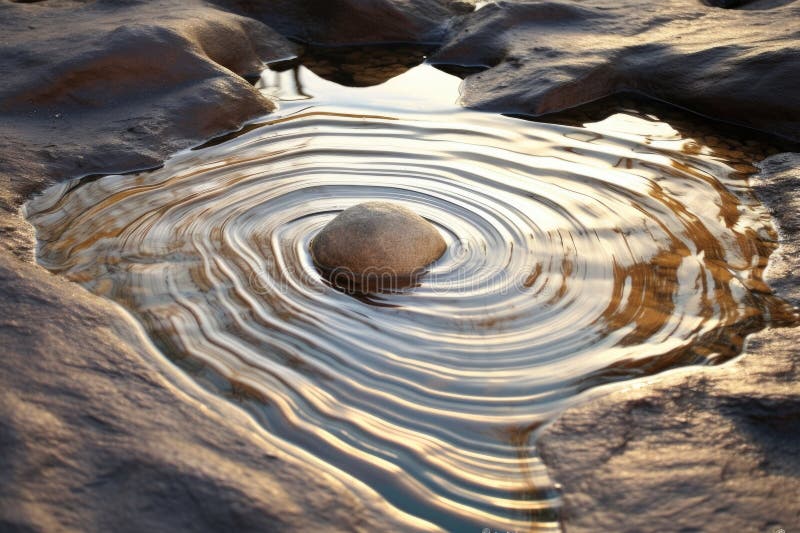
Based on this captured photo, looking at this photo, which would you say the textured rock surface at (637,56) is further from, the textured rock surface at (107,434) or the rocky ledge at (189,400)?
the textured rock surface at (107,434)

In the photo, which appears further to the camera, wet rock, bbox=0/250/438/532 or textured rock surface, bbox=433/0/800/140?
textured rock surface, bbox=433/0/800/140

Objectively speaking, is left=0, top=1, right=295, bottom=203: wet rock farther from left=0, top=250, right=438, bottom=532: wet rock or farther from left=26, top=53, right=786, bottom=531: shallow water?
left=0, top=250, right=438, bottom=532: wet rock

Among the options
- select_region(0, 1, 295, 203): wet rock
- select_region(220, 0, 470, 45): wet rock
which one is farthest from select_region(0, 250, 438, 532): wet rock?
select_region(220, 0, 470, 45): wet rock

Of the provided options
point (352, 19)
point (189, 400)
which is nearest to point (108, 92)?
point (352, 19)

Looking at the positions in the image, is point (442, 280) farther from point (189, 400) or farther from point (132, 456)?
point (132, 456)

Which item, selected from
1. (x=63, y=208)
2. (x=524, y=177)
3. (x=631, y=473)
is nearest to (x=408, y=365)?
(x=631, y=473)

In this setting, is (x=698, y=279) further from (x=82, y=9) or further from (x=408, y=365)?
(x=82, y=9)
